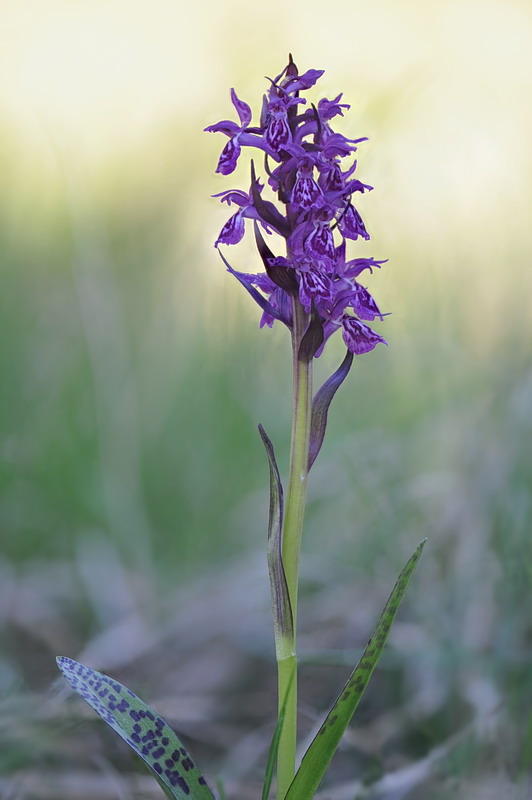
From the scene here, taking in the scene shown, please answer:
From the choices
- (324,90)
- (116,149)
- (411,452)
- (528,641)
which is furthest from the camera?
(116,149)

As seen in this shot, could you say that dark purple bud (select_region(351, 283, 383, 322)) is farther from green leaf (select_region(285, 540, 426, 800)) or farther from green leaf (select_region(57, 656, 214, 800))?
green leaf (select_region(57, 656, 214, 800))

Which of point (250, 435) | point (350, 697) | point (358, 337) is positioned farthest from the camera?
point (250, 435)

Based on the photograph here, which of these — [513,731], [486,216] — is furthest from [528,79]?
[513,731]

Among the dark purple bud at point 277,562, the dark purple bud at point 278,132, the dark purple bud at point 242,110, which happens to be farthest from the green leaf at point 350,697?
the dark purple bud at point 242,110

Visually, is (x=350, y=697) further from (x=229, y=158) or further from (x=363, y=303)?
(x=229, y=158)

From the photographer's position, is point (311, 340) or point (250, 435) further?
point (250, 435)

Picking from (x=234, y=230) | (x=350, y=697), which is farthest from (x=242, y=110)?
(x=350, y=697)

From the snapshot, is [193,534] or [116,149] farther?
[116,149]

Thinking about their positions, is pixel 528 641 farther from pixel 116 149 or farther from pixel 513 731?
pixel 116 149
